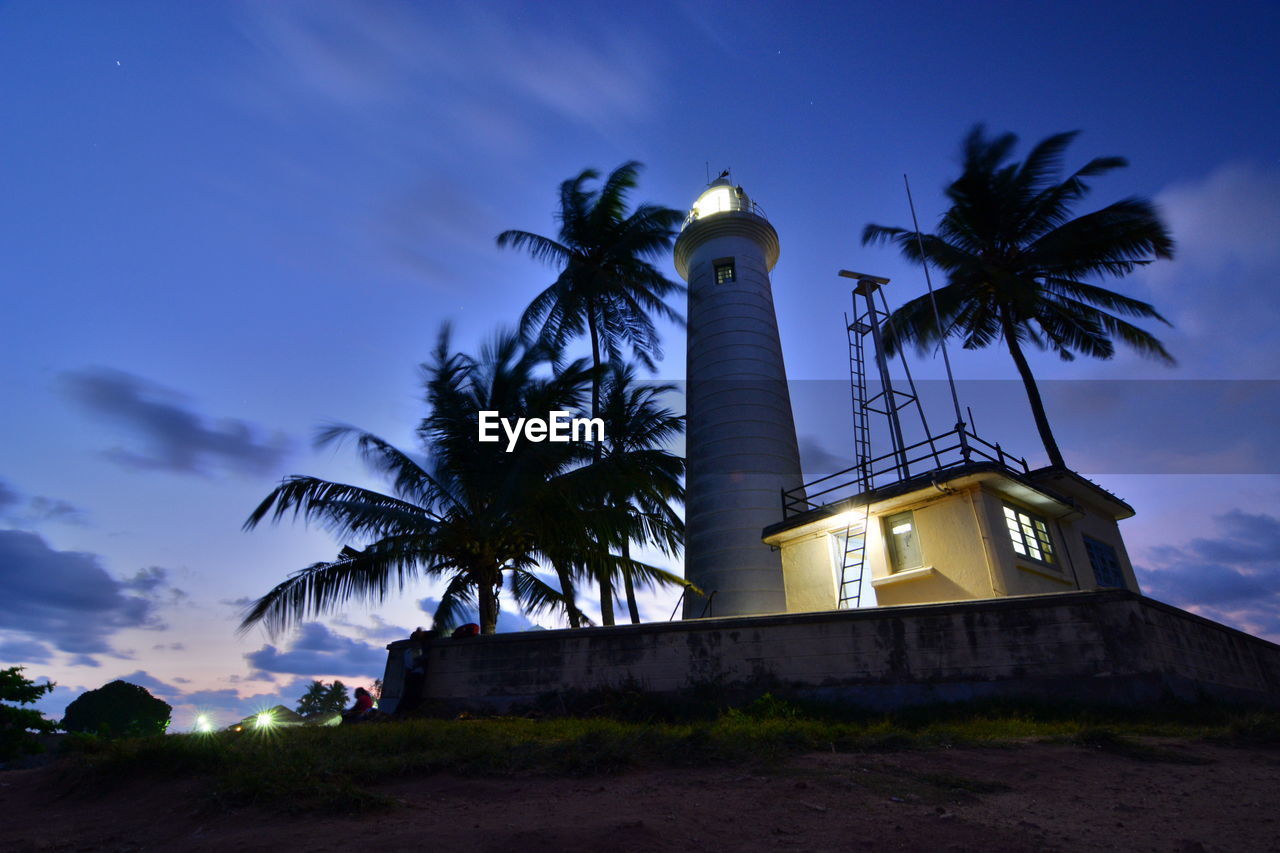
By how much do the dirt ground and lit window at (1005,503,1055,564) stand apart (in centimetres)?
664

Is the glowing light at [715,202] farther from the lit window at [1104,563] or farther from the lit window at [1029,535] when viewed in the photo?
the lit window at [1104,563]

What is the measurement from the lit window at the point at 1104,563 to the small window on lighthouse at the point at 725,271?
12.1 meters

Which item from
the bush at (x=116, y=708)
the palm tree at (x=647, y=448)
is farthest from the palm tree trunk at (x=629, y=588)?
the bush at (x=116, y=708)

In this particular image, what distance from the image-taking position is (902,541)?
44.9ft

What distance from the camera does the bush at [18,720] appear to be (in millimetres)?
11414

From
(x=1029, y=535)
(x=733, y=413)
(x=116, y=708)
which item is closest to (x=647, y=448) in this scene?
(x=733, y=413)

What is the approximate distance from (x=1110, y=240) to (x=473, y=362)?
17096mm

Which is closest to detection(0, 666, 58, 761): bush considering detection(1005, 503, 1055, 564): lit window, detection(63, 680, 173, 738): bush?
detection(1005, 503, 1055, 564): lit window

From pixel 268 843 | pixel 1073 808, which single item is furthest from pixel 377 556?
pixel 1073 808

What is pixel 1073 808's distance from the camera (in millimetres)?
4848

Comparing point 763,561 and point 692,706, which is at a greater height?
point 763,561

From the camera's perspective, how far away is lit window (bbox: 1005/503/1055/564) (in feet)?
43.3

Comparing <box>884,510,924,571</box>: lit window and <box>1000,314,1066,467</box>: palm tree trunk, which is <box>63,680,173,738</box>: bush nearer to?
<box>884,510,924,571</box>: lit window

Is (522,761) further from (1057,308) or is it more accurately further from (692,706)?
(1057,308)
